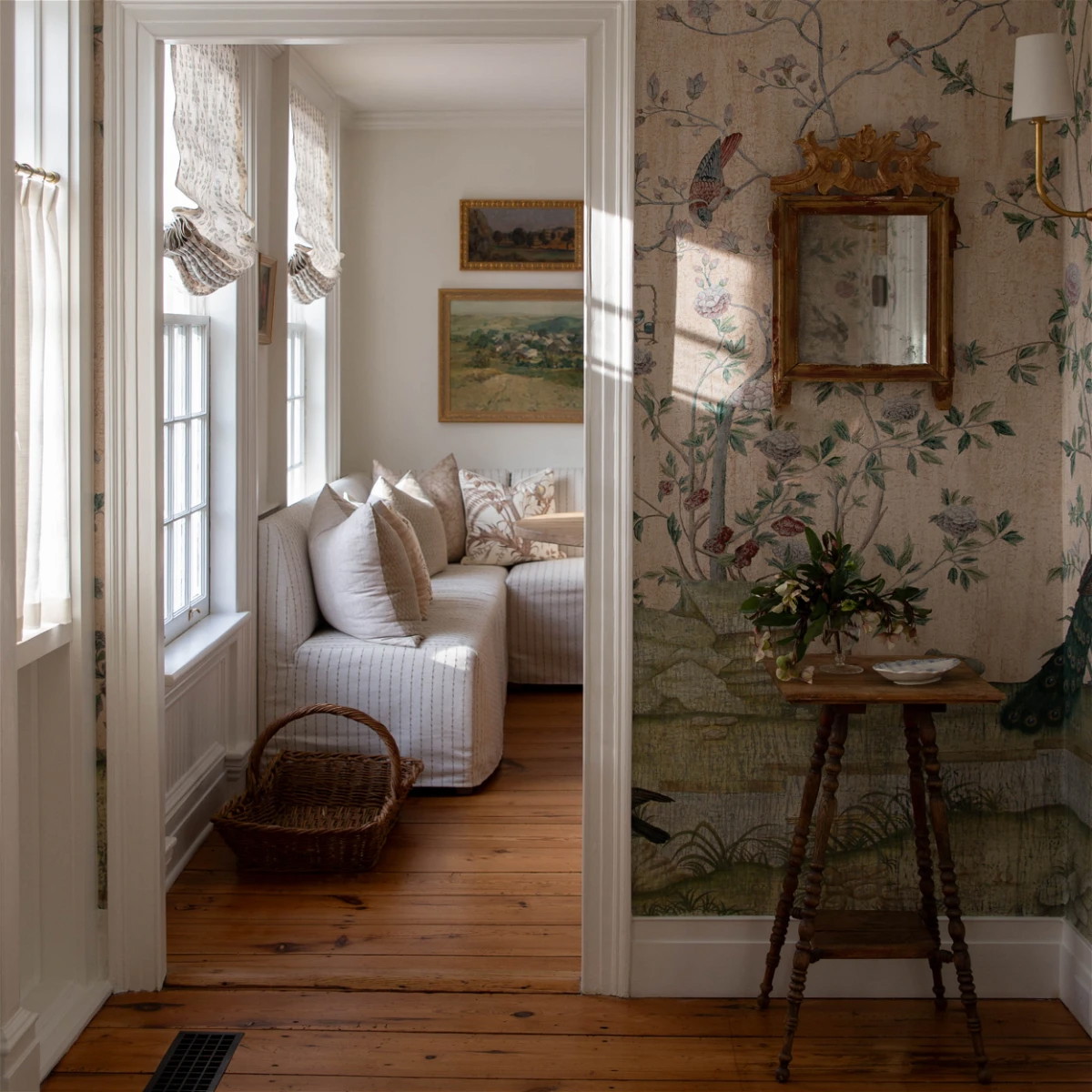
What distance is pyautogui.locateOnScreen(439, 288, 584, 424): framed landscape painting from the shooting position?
679cm

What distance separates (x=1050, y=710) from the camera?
3094 millimetres

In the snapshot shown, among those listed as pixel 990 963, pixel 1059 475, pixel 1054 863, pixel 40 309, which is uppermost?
pixel 40 309

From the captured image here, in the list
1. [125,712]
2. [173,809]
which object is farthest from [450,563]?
[125,712]

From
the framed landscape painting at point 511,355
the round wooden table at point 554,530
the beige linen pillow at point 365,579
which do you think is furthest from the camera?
the framed landscape painting at point 511,355

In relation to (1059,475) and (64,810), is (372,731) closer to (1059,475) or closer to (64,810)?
(64,810)

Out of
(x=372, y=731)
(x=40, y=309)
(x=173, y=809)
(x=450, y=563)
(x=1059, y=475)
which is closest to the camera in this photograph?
(x=40, y=309)

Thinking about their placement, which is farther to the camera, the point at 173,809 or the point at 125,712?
the point at 173,809

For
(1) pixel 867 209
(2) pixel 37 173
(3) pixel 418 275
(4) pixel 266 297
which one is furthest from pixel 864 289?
(3) pixel 418 275

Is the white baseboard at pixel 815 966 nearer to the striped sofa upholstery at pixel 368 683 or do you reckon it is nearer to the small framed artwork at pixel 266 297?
the striped sofa upholstery at pixel 368 683

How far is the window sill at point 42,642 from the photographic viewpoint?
2725 millimetres

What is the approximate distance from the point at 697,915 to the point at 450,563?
3524mm

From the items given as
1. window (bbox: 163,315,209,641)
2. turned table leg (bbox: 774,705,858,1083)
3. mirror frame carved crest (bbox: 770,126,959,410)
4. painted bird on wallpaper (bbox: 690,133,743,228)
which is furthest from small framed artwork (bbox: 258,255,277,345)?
turned table leg (bbox: 774,705,858,1083)

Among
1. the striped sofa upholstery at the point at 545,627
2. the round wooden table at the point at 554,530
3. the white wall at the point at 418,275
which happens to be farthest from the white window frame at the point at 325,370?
the round wooden table at the point at 554,530

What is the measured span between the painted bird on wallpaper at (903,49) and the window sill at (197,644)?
234 cm
